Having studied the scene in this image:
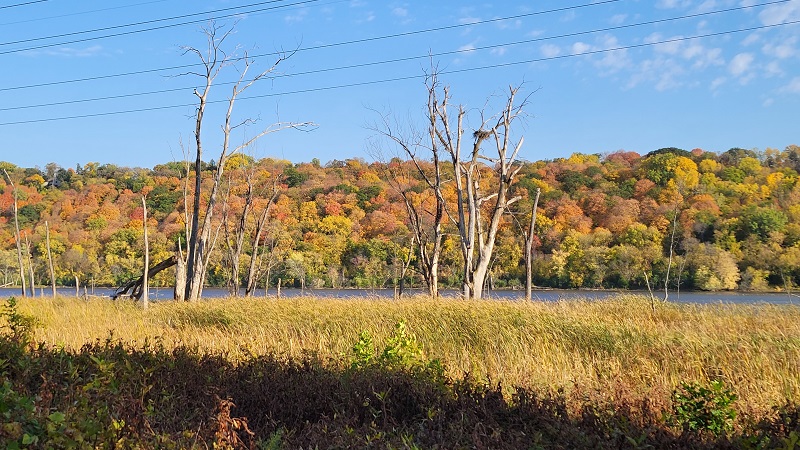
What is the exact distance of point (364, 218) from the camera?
36.7 metres

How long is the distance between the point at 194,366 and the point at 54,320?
27.9 feet

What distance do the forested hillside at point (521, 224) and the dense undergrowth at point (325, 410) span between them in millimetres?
23977

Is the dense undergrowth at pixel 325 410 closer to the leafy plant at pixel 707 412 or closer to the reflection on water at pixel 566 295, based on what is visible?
the leafy plant at pixel 707 412

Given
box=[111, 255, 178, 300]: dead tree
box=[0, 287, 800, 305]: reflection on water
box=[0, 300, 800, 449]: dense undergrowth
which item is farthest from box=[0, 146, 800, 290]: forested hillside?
box=[0, 300, 800, 449]: dense undergrowth

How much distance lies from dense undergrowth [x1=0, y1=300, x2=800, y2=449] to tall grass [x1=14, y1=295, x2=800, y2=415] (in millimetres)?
474

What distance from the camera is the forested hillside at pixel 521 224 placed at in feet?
112

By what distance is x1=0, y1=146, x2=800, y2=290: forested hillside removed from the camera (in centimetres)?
3416

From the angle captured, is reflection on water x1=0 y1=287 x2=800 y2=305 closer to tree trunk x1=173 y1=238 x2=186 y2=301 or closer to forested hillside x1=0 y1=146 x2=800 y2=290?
forested hillside x1=0 y1=146 x2=800 y2=290

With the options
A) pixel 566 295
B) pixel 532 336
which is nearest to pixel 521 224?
pixel 566 295

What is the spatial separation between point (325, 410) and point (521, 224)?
3222 centimetres

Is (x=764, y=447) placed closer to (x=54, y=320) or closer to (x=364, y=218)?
(x=54, y=320)

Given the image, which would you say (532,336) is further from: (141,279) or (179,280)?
(141,279)

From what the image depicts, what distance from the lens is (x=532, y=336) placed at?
31.6 ft

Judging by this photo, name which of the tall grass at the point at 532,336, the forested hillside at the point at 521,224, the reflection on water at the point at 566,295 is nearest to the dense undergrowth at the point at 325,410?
the tall grass at the point at 532,336
